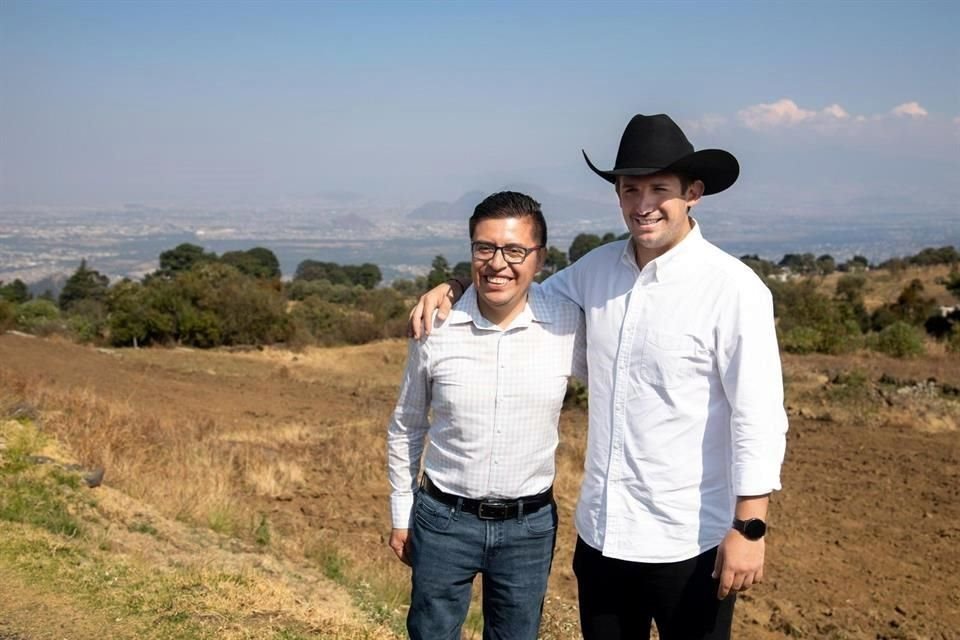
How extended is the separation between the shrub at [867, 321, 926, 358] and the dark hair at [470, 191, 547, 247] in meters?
20.6

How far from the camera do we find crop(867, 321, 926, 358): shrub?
823 inches

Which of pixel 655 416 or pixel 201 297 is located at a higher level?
pixel 655 416

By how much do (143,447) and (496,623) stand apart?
684 centimetres

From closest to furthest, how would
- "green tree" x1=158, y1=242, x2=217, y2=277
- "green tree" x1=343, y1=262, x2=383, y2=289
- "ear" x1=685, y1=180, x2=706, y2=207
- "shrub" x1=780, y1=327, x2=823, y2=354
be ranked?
"ear" x1=685, y1=180, x2=706, y2=207 → "shrub" x1=780, y1=327, x2=823, y2=354 → "green tree" x1=158, y1=242, x2=217, y2=277 → "green tree" x1=343, y1=262, x2=383, y2=289

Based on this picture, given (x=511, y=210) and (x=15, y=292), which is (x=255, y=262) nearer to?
(x=15, y=292)

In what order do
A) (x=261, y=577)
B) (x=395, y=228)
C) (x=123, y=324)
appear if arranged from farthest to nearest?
(x=395, y=228)
(x=123, y=324)
(x=261, y=577)

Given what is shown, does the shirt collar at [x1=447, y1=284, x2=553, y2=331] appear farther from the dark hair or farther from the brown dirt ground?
the brown dirt ground

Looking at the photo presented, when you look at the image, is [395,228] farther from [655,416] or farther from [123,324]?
[655,416]

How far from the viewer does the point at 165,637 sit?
372cm

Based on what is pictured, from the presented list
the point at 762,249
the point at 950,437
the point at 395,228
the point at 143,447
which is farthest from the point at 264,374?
the point at 395,228

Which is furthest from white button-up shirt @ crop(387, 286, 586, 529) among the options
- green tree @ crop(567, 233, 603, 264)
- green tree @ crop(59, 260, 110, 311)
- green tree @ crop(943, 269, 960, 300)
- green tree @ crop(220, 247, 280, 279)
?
green tree @ crop(220, 247, 280, 279)

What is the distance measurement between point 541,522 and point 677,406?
57 centimetres

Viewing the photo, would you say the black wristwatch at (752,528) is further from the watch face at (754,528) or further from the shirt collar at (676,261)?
the shirt collar at (676,261)

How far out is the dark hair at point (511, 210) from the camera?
2.57 m
